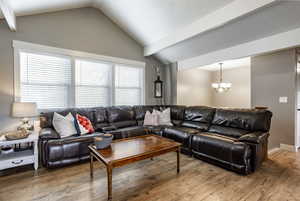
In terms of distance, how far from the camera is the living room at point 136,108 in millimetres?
2141

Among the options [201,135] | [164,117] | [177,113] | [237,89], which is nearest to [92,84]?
[164,117]

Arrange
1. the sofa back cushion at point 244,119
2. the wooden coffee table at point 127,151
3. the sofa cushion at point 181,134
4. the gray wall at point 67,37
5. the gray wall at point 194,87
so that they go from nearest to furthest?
the wooden coffee table at point 127,151
the sofa back cushion at point 244,119
the gray wall at point 67,37
the sofa cushion at point 181,134
the gray wall at point 194,87

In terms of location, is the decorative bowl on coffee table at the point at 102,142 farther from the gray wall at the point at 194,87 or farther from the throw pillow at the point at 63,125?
the gray wall at the point at 194,87

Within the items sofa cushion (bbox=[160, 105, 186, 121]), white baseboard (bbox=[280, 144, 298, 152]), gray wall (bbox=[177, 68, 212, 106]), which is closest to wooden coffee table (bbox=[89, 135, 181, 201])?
sofa cushion (bbox=[160, 105, 186, 121])

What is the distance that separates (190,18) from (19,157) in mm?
4021

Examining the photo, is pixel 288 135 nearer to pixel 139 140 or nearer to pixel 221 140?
pixel 221 140

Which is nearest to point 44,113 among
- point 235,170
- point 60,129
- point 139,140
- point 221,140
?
point 60,129

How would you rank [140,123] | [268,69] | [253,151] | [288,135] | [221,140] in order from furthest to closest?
[140,123] → [268,69] → [288,135] → [221,140] → [253,151]

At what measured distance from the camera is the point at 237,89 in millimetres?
6086

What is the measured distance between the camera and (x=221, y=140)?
8.70ft

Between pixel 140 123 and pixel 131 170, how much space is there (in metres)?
1.74

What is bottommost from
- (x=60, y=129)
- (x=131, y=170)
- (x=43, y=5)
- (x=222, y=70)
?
(x=131, y=170)

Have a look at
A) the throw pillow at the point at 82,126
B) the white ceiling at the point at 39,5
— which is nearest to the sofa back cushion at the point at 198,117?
the throw pillow at the point at 82,126

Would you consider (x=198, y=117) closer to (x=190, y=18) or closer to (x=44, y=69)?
(x=190, y=18)
